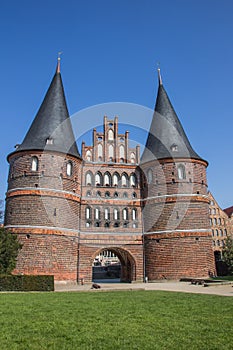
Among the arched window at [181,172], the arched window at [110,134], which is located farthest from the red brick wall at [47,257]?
the arched window at [181,172]

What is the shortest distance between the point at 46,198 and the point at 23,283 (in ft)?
23.7

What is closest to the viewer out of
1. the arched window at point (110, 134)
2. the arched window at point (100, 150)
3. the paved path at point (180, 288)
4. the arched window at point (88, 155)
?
the paved path at point (180, 288)

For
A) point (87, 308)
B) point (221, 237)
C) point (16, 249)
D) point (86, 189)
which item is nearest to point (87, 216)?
point (86, 189)

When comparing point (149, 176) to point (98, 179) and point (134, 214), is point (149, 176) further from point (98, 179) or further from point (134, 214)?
point (98, 179)

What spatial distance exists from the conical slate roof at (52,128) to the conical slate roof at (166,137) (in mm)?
6333

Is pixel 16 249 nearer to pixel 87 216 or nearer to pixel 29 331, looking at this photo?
pixel 87 216

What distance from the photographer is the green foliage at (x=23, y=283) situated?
50.3 ft

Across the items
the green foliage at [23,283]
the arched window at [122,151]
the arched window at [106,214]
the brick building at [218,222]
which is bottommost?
the green foliage at [23,283]

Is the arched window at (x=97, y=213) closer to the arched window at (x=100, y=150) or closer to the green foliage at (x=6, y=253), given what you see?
the arched window at (x=100, y=150)

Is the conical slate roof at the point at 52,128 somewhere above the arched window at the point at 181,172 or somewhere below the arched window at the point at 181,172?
above

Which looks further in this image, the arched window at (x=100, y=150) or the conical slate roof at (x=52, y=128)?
the arched window at (x=100, y=150)

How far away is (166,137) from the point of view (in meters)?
25.6

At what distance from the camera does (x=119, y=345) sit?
5250mm

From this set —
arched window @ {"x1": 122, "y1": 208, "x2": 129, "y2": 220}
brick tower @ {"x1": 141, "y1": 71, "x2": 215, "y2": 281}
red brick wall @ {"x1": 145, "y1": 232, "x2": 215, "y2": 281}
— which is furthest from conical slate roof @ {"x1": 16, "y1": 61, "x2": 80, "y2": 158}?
red brick wall @ {"x1": 145, "y1": 232, "x2": 215, "y2": 281}
